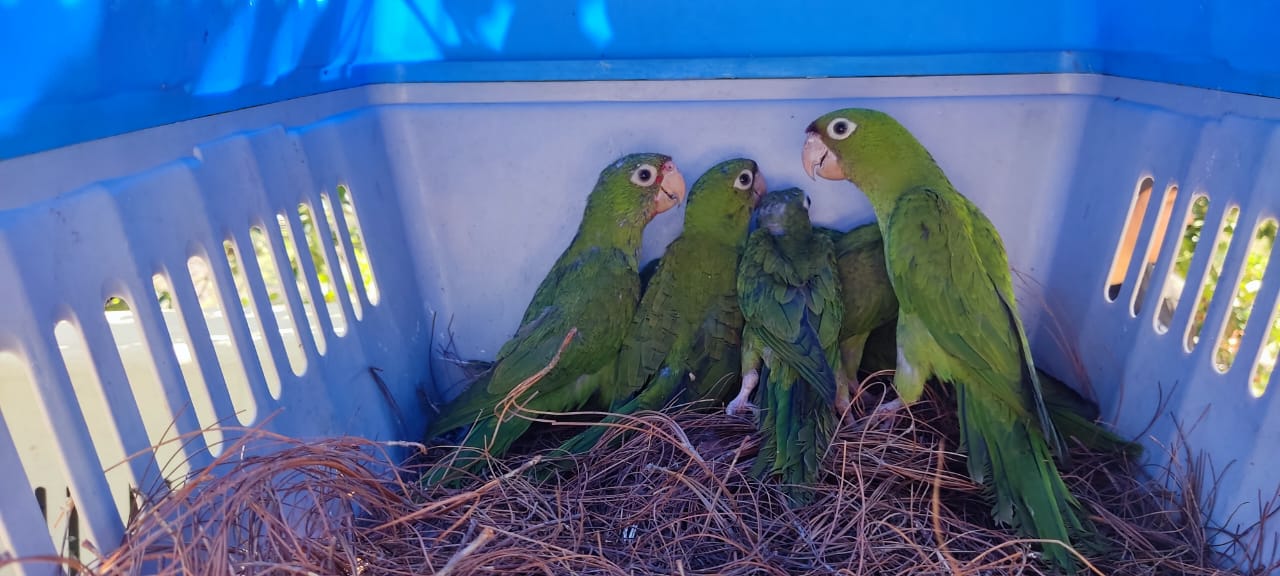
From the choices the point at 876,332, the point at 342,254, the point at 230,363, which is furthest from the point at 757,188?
the point at 230,363

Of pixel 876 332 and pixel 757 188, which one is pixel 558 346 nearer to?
pixel 757 188

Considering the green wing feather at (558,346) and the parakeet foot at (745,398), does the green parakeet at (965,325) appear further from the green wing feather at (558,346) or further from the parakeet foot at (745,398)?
the green wing feather at (558,346)

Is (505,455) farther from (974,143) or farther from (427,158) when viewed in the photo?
(974,143)

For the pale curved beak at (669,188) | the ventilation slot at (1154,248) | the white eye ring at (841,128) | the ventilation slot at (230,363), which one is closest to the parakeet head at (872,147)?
the white eye ring at (841,128)

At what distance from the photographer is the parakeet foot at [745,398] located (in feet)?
6.59

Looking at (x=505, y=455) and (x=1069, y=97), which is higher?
(x=1069, y=97)

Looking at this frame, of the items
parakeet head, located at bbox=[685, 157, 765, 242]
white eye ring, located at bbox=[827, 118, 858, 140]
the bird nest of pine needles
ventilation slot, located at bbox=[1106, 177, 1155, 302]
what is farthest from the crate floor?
white eye ring, located at bbox=[827, 118, 858, 140]

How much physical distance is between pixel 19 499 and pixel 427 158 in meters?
1.35

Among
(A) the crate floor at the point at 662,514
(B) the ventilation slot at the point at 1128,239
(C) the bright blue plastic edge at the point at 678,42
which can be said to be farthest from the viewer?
(B) the ventilation slot at the point at 1128,239

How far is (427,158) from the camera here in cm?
230

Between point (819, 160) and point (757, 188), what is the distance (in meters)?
0.20

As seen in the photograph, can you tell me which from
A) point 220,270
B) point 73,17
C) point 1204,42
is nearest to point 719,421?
point 220,270

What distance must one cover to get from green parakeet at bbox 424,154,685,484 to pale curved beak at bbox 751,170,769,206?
0.18 meters

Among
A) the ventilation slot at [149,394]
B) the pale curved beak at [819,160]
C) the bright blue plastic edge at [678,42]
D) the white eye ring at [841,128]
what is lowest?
the ventilation slot at [149,394]
